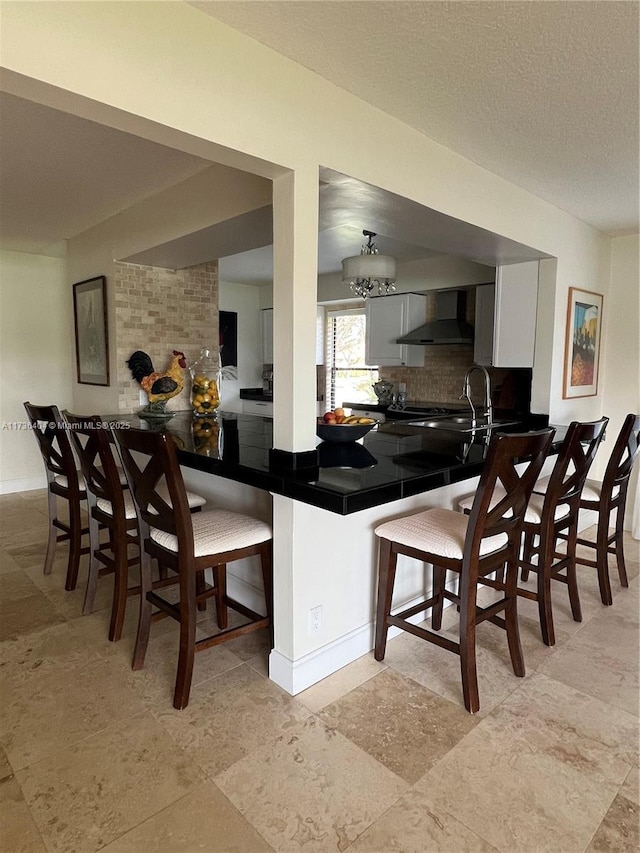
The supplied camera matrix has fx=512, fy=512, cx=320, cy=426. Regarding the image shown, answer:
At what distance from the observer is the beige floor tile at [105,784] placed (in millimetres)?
1481

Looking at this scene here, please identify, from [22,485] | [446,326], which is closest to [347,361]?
[446,326]

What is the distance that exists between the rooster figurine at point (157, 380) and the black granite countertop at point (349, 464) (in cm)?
61

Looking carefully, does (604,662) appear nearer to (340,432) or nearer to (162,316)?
(340,432)

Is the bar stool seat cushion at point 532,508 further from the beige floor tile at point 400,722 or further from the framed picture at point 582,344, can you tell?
the framed picture at point 582,344

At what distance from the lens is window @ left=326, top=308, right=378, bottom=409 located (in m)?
6.63

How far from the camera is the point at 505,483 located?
6.63 ft

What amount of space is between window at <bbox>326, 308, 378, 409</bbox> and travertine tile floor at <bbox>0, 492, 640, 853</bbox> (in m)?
4.36

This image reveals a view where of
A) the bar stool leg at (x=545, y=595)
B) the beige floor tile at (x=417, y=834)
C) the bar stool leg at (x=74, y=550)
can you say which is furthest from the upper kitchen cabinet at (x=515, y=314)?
the bar stool leg at (x=74, y=550)

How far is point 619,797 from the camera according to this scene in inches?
64.0

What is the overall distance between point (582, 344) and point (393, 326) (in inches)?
81.6

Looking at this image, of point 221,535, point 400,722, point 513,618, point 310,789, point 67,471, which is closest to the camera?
point 310,789

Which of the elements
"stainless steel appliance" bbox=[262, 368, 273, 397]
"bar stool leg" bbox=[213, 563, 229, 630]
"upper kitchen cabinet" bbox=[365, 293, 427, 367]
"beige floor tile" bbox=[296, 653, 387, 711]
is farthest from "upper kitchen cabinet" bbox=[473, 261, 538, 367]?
"stainless steel appliance" bbox=[262, 368, 273, 397]

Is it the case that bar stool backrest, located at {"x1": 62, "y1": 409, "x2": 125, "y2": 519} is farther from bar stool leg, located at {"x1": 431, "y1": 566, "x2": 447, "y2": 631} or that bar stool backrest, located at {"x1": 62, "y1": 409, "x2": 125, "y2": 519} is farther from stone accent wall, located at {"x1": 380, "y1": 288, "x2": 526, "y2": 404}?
stone accent wall, located at {"x1": 380, "y1": 288, "x2": 526, "y2": 404}

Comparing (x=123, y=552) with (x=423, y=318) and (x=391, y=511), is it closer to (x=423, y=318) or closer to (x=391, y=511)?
(x=391, y=511)
